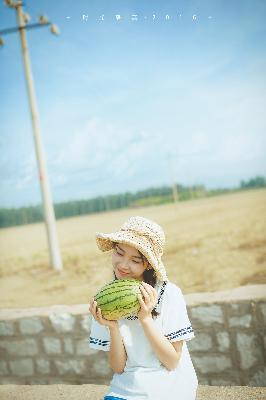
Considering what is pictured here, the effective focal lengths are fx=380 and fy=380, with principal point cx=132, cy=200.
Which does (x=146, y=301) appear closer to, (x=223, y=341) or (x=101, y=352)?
(x=223, y=341)

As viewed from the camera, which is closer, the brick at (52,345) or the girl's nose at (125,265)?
the girl's nose at (125,265)

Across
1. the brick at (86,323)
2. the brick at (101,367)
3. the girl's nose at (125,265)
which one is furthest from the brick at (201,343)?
the girl's nose at (125,265)

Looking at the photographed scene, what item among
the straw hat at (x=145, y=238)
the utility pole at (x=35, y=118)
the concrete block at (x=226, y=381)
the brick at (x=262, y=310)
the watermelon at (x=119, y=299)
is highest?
the utility pole at (x=35, y=118)

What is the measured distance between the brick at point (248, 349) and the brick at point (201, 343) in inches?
12.1

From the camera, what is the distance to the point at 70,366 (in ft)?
15.0

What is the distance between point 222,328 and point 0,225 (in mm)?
76384

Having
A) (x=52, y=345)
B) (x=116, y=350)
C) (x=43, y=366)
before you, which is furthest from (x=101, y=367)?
(x=116, y=350)

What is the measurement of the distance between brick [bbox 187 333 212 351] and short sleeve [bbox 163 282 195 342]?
6.47ft

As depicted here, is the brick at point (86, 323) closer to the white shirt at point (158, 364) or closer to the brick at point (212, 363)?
the brick at point (212, 363)

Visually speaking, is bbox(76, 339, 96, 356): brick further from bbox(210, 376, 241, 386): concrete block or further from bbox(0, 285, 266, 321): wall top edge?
bbox(210, 376, 241, 386): concrete block

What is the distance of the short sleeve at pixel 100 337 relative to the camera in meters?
2.53

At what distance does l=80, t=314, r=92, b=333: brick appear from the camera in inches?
175

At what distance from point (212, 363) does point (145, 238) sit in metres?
2.38

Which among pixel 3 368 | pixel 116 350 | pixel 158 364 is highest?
pixel 116 350
